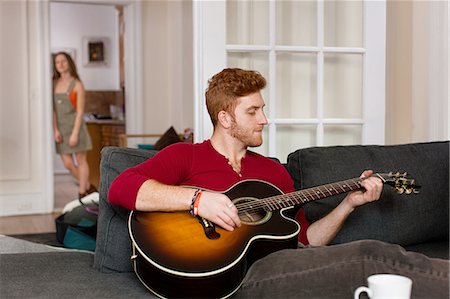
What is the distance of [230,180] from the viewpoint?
2217 mm

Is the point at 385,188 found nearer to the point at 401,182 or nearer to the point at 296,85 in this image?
the point at 401,182

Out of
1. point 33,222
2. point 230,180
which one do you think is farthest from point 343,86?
point 33,222

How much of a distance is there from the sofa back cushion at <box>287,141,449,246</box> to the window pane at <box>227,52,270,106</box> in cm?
78

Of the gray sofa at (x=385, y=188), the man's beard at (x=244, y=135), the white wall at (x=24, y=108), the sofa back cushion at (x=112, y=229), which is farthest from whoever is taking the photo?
the white wall at (x=24, y=108)

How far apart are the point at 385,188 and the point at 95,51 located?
314 inches

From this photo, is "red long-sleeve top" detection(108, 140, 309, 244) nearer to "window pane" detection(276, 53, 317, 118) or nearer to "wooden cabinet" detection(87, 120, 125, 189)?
"window pane" detection(276, 53, 317, 118)

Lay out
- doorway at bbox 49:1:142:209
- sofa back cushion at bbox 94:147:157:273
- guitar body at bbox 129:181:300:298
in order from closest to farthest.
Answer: guitar body at bbox 129:181:300:298 → sofa back cushion at bbox 94:147:157:273 → doorway at bbox 49:1:142:209

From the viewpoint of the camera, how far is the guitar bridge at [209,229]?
1.90 meters

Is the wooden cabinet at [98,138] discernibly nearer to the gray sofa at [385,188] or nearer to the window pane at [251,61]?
the window pane at [251,61]

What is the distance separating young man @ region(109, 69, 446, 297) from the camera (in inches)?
67.1

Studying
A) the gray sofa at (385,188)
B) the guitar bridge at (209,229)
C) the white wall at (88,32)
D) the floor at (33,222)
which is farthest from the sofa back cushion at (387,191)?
the white wall at (88,32)

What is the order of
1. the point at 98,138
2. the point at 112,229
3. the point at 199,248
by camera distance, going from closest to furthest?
the point at 199,248
the point at 112,229
the point at 98,138

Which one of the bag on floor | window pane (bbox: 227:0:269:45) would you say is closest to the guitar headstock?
window pane (bbox: 227:0:269:45)

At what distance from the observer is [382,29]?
11.0 ft
